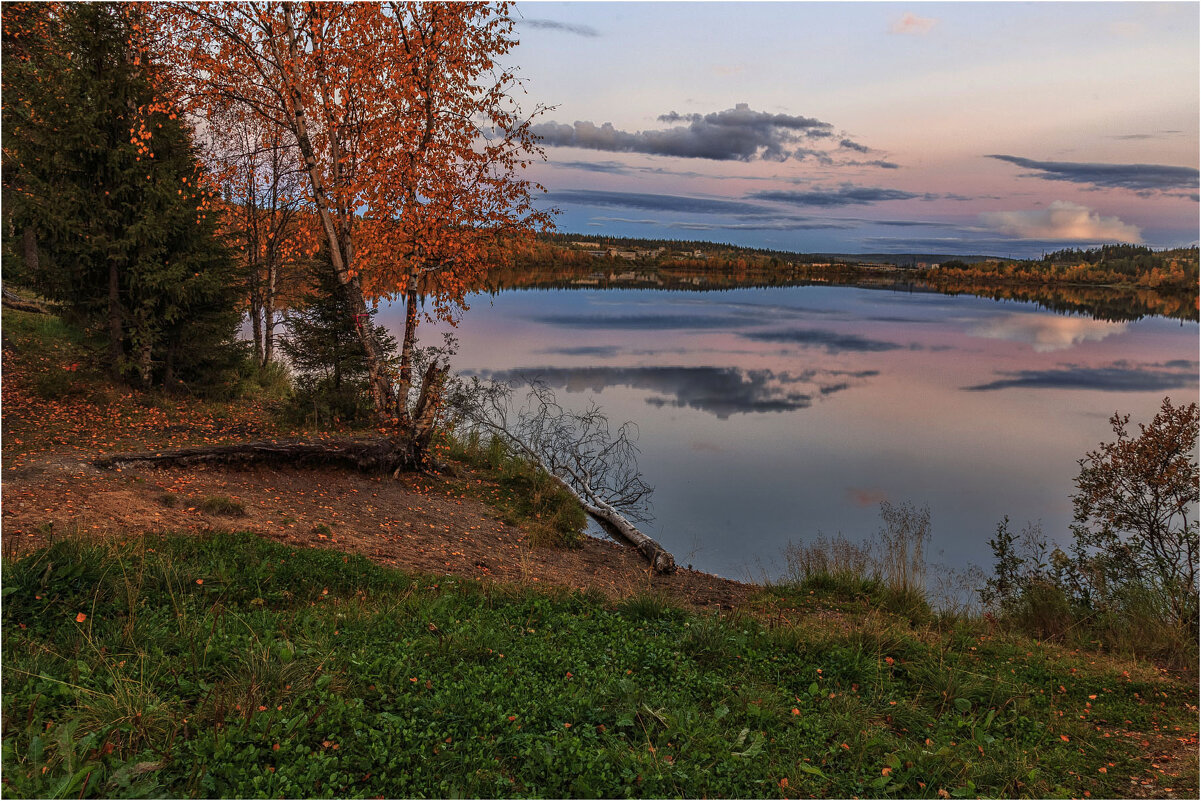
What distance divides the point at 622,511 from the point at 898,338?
44.8m

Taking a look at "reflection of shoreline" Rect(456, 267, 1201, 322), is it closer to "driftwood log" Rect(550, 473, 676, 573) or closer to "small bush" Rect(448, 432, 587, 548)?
"small bush" Rect(448, 432, 587, 548)

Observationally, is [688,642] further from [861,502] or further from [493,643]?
[861,502]

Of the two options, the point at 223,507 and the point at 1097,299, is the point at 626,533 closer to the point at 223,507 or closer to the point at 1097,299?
the point at 223,507

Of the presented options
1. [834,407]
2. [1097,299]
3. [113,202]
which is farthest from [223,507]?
[1097,299]

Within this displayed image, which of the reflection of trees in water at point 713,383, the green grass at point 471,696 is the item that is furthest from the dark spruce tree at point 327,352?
the reflection of trees in water at point 713,383

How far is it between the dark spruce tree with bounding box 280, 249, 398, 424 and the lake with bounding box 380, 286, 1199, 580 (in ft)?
14.0

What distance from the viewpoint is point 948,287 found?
143250mm

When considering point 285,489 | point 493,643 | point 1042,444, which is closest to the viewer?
point 493,643

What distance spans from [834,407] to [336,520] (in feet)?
80.2

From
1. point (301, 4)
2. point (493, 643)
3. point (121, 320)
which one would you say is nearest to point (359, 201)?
point (301, 4)

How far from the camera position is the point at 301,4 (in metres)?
13.6

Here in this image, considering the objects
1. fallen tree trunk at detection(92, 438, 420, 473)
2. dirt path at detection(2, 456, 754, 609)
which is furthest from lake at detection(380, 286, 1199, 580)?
fallen tree trunk at detection(92, 438, 420, 473)

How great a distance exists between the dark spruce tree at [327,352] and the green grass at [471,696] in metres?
8.85

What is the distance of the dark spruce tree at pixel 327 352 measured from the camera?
16.1 meters
